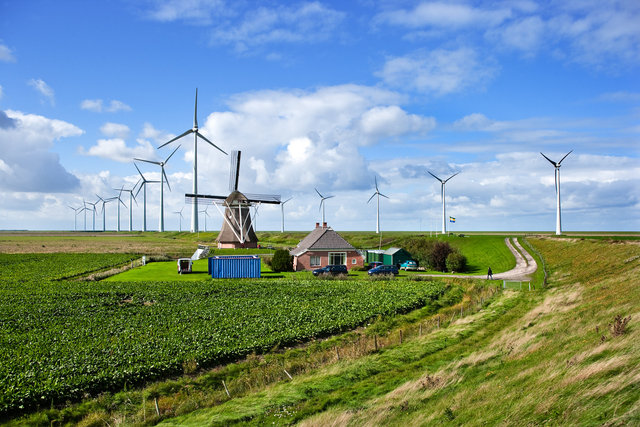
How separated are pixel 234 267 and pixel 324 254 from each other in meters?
15.1

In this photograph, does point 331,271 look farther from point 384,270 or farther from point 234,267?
point 234,267

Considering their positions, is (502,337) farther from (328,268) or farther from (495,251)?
(495,251)

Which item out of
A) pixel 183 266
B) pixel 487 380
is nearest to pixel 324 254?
pixel 183 266

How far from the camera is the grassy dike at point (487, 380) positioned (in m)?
11.1

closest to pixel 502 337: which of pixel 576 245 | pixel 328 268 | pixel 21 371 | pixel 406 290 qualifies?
pixel 406 290

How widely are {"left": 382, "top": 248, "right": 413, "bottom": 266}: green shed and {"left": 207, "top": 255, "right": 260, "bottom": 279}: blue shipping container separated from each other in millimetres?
22156

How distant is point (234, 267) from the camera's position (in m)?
54.7

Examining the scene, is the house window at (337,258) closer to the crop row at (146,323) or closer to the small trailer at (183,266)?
the crop row at (146,323)

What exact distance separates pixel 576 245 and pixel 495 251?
13.2 meters

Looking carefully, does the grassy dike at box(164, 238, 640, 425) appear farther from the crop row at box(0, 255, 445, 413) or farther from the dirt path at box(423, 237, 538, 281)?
the dirt path at box(423, 237, 538, 281)

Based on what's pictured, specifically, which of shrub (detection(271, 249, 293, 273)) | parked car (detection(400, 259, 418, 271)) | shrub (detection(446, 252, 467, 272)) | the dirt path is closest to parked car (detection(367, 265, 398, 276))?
the dirt path

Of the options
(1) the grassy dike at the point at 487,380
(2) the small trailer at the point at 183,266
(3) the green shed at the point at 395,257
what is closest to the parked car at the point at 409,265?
(3) the green shed at the point at 395,257

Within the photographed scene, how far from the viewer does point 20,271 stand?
58.1 meters

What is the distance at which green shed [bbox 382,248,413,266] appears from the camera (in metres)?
66.6
